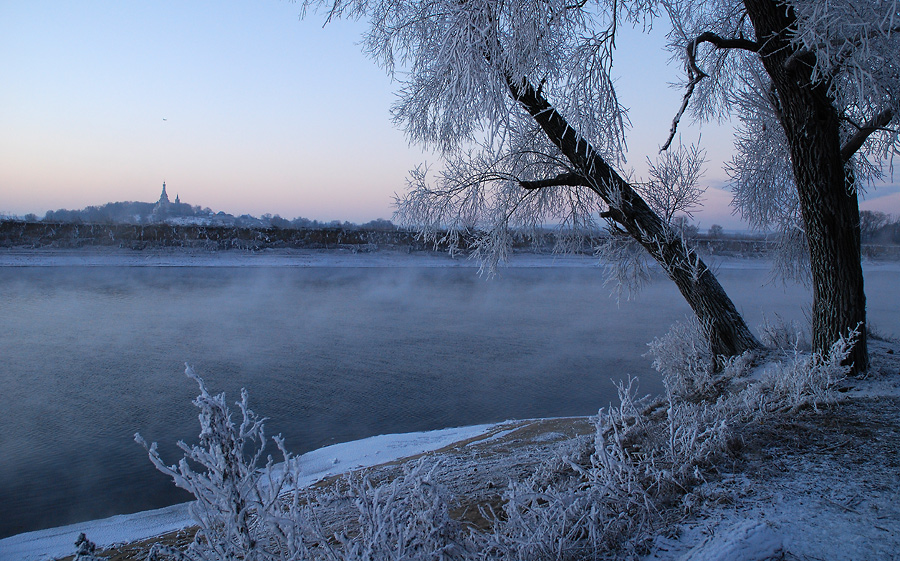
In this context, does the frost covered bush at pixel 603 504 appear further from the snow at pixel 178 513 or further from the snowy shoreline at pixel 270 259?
the snowy shoreline at pixel 270 259

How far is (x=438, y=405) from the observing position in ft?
28.4

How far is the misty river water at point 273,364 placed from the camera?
6.55 meters

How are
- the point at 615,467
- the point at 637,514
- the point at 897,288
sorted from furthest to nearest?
the point at 897,288
the point at 615,467
the point at 637,514

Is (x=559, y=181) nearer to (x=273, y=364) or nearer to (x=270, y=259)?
(x=273, y=364)

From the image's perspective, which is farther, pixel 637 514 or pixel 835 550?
pixel 637 514

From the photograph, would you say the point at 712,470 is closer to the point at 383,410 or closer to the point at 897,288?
the point at 383,410

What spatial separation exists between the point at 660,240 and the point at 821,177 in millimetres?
1731

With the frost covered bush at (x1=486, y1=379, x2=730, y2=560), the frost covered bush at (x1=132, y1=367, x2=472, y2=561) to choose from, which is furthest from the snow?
the frost covered bush at (x1=486, y1=379, x2=730, y2=560)

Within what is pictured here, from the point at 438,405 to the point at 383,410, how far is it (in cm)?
86

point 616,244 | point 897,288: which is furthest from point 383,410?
point 897,288

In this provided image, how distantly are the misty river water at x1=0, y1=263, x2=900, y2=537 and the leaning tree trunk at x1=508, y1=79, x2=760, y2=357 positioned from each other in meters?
2.52

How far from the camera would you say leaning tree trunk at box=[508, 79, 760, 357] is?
6.49m

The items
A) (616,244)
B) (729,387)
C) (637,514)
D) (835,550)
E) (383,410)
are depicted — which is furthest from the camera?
(383,410)

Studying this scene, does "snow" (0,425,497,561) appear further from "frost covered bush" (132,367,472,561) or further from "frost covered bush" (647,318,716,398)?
"frost covered bush" (647,318,716,398)
